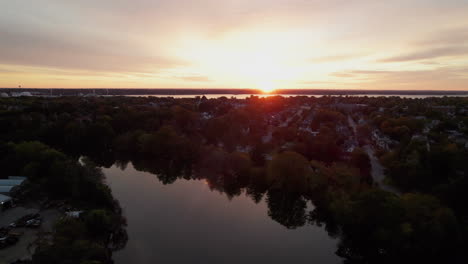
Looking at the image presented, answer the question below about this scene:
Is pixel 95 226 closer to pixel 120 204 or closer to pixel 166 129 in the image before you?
pixel 120 204

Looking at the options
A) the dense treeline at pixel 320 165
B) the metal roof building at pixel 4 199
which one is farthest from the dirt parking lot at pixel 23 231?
the dense treeline at pixel 320 165

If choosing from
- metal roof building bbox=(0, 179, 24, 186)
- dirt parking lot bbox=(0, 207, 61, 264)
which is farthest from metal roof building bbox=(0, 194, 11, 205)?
metal roof building bbox=(0, 179, 24, 186)

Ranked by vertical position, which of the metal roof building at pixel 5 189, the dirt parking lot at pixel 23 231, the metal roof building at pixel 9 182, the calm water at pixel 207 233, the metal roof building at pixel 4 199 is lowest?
the calm water at pixel 207 233

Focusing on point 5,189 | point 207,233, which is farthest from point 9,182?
point 207,233

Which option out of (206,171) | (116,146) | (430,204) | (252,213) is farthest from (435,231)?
(116,146)

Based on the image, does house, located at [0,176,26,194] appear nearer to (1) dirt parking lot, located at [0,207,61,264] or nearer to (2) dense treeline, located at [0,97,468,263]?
(2) dense treeline, located at [0,97,468,263]

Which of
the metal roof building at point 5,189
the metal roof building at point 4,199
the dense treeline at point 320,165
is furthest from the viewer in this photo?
the metal roof building at point 5,189

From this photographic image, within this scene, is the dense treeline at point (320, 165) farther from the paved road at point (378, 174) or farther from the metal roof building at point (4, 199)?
the metal roof building at point (4, 199)
